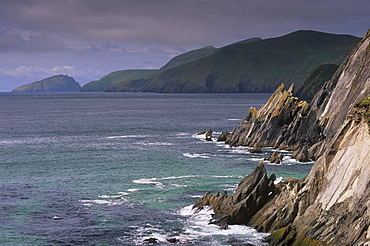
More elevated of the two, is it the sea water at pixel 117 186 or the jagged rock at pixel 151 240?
the sea water at pixel 117 186

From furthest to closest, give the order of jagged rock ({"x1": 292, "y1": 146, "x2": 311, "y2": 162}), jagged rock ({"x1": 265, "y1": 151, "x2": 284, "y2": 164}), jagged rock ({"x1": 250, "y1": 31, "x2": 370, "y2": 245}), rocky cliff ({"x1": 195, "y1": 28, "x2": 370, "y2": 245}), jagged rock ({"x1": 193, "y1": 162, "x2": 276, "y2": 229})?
1. jagged rock ({"x1": 292, "y1": 146, "x2": 311, "y2": 162})
2. jagged rock ({"x1": 265, "y1": 151, "x2": 284, "y2": 164})
3. jagged rock ({"x1": 193, "y1": 162, "x2": 276, "y2": 229})
4. rocky cliff ({"x1": 195, "y1": 28, "x2": 370, "y2": 245})
5. jagged rock ({"x1": 250, "y1": 31, "x2": 370, "y2": 245})

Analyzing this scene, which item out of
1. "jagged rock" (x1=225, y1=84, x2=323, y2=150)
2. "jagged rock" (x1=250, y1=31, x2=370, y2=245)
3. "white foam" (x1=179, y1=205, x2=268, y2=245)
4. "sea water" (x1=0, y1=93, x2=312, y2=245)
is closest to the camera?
"jagged rock" (x1=250, y1=31, x2=370, y2=245)

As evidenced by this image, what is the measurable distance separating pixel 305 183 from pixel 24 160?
183ft

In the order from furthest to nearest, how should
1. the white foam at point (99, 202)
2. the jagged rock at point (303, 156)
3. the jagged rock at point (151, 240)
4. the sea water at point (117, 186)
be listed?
1. the jagged rock at point (303, 156)
2. the white foam at point (99, 202)
3. the sea water at point (117, 186)
4. the jagged rock at point (151, 240)

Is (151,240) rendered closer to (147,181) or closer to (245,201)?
(245,201)

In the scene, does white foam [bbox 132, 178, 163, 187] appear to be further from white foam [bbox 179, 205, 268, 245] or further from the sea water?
white foam [bbox 179, 205, 268, 245]

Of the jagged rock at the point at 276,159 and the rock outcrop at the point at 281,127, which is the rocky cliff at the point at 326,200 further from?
the rock outcrop at the point at 281,127

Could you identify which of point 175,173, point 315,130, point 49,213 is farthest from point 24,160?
point 315,130

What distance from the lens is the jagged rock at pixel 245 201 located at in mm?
44812

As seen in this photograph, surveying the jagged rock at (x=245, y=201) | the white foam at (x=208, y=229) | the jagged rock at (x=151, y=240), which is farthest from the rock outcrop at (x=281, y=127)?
the jagged rock at (x=151, y=240)

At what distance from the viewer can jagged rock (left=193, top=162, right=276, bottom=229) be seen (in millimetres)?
44812

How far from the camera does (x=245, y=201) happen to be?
45.0m

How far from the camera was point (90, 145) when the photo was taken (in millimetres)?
102688

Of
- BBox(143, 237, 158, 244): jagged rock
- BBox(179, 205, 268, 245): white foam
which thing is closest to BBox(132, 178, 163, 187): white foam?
BBox(179, 205, 268, 245): white foam
